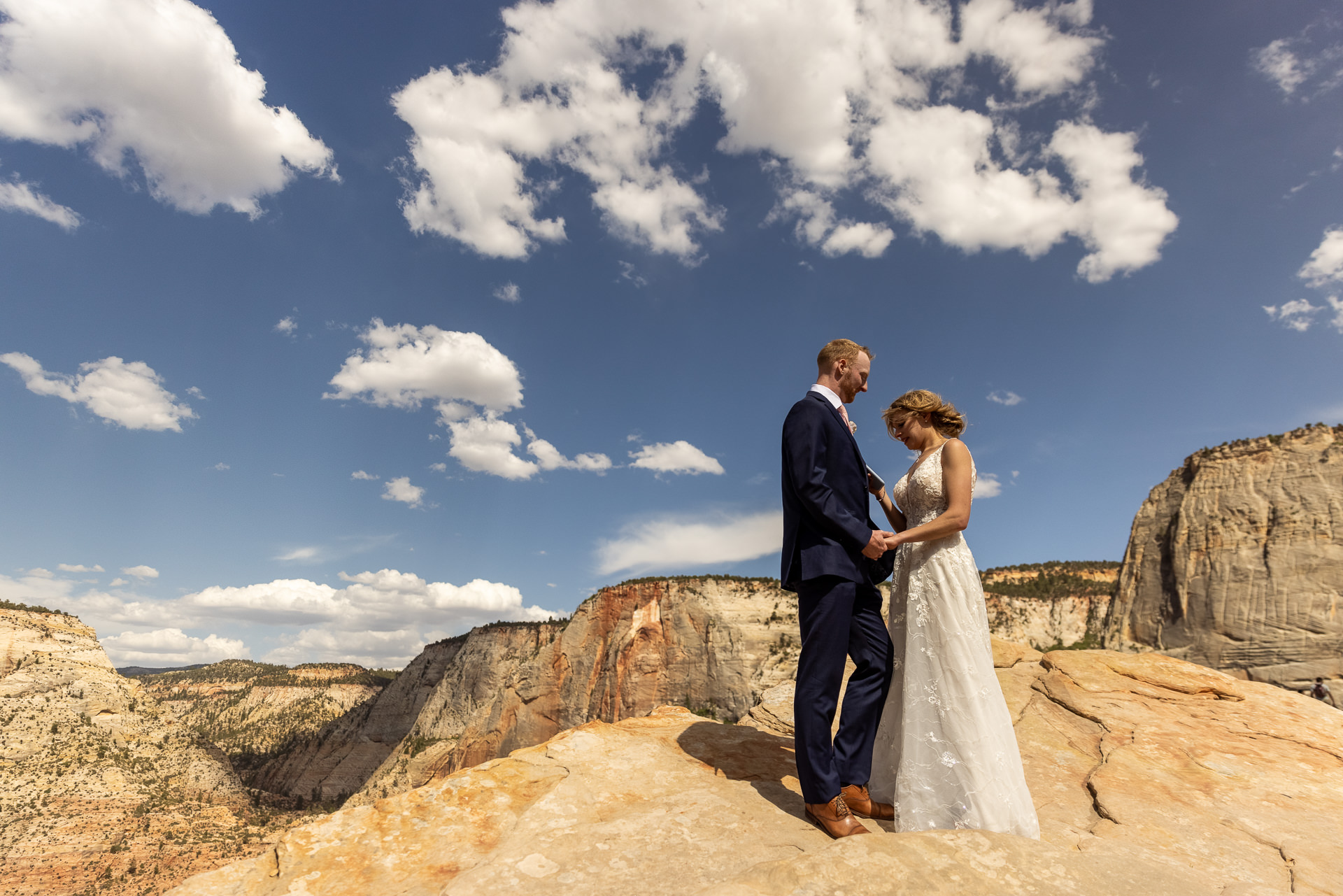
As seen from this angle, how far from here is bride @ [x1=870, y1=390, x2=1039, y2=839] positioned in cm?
298

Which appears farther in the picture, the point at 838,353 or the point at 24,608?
the point at 24,608

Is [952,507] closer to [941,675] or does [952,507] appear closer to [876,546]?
[876,546]

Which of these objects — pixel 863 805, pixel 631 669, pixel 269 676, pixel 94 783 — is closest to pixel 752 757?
pixel 863 805

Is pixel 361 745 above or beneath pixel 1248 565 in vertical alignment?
beneath

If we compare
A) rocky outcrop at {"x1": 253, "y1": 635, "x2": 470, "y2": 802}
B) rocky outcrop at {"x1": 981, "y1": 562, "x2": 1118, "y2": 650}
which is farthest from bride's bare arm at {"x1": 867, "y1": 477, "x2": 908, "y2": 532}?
rocky outcrop at {"x1": 253, "y1": 635, "x2": 470, "y2": 802}

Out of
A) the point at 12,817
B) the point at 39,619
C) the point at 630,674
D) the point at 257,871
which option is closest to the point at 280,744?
the point at 39,619

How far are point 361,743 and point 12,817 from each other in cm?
3555

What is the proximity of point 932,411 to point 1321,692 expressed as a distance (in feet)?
90.4

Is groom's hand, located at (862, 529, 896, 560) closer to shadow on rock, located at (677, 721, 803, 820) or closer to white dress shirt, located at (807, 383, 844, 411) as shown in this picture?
white dress shirt, located at (807, 383, 844, 411)

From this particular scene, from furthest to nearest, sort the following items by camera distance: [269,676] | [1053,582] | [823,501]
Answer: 1. [269,676]
2. [1053,582]
3. [823,501]

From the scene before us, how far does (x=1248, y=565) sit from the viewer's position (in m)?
26.1

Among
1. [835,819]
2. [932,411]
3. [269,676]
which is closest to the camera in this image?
[835,819]

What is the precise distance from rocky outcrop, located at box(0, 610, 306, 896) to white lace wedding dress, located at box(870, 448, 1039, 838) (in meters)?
43.4

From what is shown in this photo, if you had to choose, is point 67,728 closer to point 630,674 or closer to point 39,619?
point 39,619
